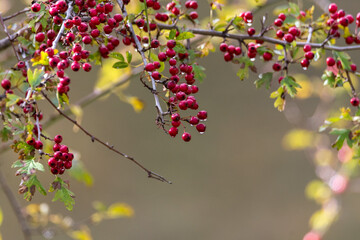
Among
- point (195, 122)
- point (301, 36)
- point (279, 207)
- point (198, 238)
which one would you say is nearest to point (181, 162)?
point (198, 238)

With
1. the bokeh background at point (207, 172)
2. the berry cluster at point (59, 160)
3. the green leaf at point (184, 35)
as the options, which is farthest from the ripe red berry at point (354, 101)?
the bokeh background at point (207, 172)

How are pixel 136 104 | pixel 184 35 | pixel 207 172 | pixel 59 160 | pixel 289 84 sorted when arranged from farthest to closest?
1. pixel 207 172
2. pixel 136 104
3. pixel 289 84
4. pixel 184 35
5. pixel 59 160

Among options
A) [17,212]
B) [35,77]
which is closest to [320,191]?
[17,212]

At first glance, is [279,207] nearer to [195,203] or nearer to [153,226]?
[195,203]

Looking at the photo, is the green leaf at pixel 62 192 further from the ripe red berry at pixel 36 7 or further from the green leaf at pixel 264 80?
the green leaf at pixel 264 80

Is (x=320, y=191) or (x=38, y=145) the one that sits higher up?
(x=320, y=191)

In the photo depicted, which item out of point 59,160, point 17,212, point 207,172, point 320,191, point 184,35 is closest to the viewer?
point 59,160

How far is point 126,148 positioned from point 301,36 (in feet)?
7.54

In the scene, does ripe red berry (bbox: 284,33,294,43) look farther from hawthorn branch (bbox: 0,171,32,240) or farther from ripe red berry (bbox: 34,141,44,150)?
hawthorn branch (bbox: 0,171,32,240)

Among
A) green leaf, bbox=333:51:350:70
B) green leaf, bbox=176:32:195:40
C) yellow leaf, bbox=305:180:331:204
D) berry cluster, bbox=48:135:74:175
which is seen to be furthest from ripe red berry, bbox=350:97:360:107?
yellow leaf, bbox=305:180:331:204

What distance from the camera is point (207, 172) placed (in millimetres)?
3479

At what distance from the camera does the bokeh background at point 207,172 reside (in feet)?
10.8

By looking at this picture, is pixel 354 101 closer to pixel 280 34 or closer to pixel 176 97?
pixel 280 34

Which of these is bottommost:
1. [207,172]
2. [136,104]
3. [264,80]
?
[264,80]
